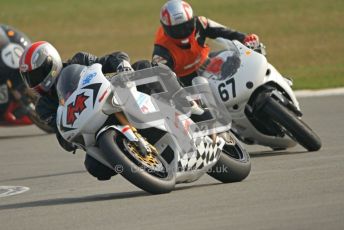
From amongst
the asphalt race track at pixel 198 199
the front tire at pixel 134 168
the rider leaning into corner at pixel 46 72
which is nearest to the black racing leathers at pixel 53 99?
the rider leaning into corner at pixel 46 72

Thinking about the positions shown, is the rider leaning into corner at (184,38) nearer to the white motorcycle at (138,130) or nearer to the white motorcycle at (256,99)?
the white motorcycle at (256,99)

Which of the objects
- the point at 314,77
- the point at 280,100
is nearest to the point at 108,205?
the point at 280,100

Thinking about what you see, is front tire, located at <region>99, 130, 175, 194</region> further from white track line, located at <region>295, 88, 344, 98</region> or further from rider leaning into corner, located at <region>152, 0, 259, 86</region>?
white track line, located at <region>295, 88, 344, 98</region>

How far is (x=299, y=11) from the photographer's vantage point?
111 feet

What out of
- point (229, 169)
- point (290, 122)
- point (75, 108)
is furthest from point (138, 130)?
point (290, 122)

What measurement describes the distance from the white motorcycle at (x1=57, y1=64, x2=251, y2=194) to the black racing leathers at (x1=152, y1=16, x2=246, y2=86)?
3.12 m

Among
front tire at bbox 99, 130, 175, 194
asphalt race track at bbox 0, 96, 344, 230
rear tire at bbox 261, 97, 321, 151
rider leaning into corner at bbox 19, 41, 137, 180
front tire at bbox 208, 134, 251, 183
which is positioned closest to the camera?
asphalt race track at bbox 0, 96, 344, 230

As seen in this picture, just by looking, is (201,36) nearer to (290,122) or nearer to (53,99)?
(290,122)

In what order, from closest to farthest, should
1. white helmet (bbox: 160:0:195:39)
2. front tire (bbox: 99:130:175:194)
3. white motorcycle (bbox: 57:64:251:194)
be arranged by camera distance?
front tire (bbox: 99:130:175:194)
white motorcycle (bbox: 57:64:251:194)
white helmet (bbox: 160:0:195:39)

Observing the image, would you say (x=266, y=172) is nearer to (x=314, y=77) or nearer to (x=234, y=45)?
(x=234, y=45)

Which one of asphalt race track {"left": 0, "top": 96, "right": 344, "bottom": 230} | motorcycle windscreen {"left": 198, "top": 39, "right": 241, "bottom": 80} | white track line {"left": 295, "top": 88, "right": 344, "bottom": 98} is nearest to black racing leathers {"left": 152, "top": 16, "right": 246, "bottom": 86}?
motorcycle windscreen {"left": 198, "top": 39, "right": 241, "bottom": 80}

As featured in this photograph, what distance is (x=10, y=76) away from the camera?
1673 centimetres

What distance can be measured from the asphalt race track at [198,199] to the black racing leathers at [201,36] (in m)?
1.35

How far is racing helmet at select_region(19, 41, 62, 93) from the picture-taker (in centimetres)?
959
